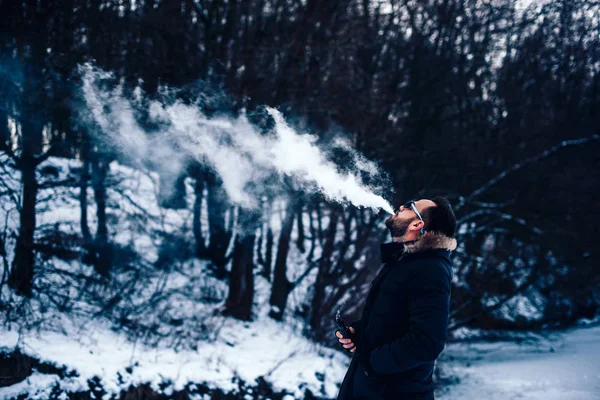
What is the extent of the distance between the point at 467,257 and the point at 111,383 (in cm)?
789

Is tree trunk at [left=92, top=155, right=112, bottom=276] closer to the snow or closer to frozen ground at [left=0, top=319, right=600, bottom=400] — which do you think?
the snow

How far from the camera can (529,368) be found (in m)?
8.41

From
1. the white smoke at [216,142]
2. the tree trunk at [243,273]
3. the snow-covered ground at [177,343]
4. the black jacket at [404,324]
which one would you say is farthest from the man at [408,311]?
the tree trunk at [243,273]

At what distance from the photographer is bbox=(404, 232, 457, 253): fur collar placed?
263 centimetres

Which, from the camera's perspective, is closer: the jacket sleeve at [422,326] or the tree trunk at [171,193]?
the jacket sleeve at [422,326]

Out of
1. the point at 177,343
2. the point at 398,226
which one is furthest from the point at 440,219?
the point at 177,343

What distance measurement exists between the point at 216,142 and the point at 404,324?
5.44 meters

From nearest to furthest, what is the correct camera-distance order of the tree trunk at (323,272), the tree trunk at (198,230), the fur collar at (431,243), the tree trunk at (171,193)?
the fur collar at (431,243) → the tree trunk at (323,272) → the tree trunk at (171,193) → the tree trunk at (198,230)

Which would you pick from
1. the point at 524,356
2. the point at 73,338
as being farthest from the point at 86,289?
the point at 524,356

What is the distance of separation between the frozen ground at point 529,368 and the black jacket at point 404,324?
532 cm

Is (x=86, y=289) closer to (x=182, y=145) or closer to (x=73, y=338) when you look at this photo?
(x=73, y=338)

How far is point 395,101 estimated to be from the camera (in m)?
9.62

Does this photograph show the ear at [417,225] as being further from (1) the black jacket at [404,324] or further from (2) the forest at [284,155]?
(2) the forest at [284,155]

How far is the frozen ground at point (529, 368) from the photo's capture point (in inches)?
272
